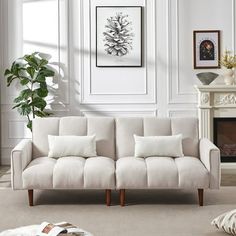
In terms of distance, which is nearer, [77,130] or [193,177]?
[193,177]

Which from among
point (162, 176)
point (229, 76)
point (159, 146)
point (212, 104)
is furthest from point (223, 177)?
point (162, 176)

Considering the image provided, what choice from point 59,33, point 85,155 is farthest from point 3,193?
point 59,33

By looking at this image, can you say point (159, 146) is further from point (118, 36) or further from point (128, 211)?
point (118, 36)

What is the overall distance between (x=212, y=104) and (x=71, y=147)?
95.6 inches

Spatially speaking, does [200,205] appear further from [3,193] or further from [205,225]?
[3,193]

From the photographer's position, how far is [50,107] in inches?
298

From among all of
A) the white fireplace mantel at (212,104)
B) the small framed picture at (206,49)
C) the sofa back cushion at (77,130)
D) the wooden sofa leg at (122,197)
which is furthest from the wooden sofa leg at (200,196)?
the small framed picture at (206,49)

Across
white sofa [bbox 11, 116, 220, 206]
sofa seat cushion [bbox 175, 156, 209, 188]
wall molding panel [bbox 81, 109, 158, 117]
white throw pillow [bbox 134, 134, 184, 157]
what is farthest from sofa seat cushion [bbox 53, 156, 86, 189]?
wall molding panel [bbox 81, 109, 158, 117]

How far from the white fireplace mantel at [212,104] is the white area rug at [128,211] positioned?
56.7 inches

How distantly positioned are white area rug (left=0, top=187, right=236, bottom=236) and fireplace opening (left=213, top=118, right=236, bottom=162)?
150 centimetres

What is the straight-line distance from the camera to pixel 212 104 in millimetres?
7262

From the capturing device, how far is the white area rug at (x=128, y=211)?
4.48 m

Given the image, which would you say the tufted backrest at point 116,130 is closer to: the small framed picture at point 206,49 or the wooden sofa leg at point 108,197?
the wooden sofa leg at point 108,197

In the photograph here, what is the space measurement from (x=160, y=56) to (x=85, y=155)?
8.10 ft
